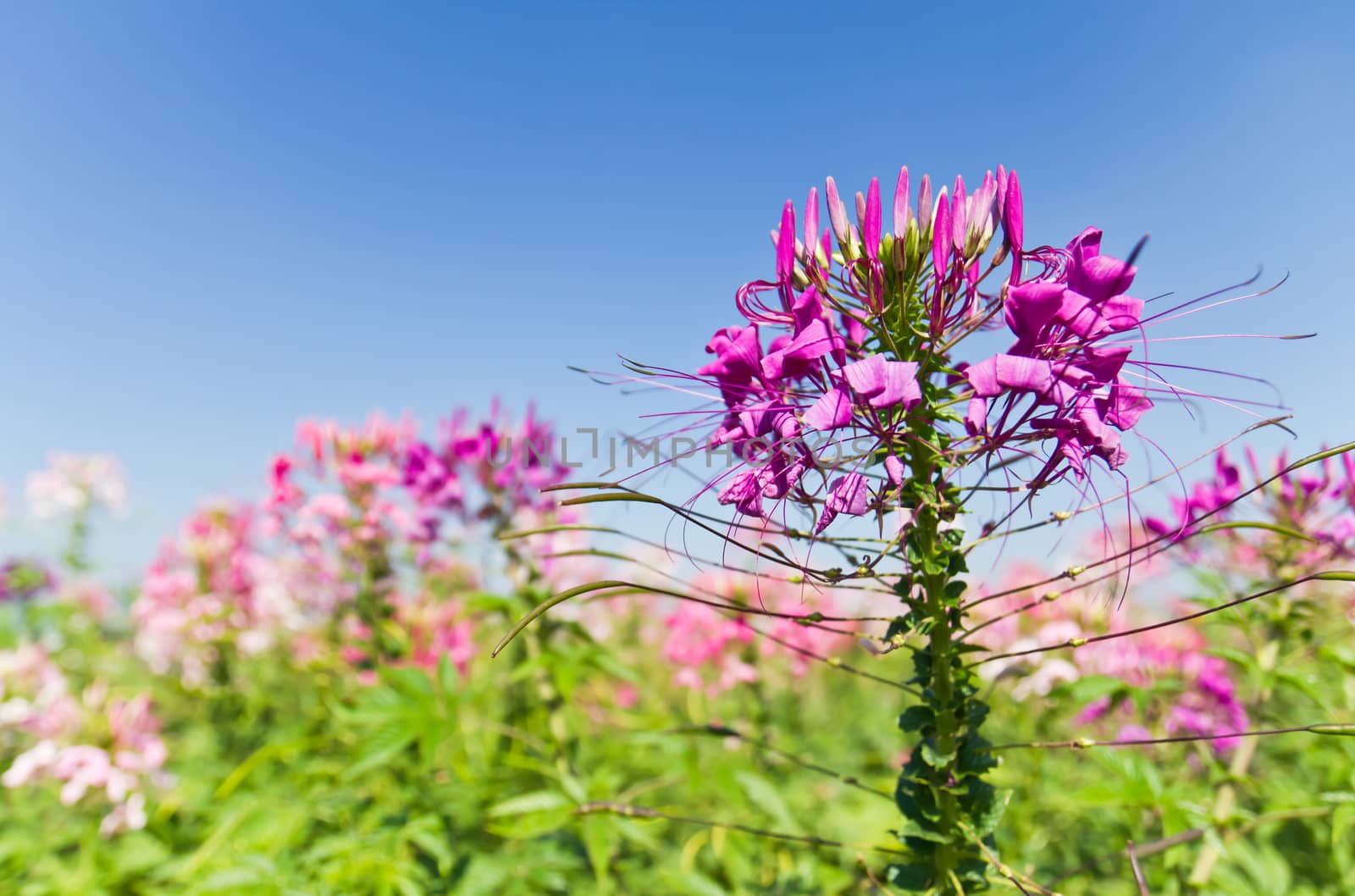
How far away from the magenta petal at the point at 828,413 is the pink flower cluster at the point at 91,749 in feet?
12.2

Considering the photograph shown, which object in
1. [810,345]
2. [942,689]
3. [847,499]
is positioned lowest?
[942,689]

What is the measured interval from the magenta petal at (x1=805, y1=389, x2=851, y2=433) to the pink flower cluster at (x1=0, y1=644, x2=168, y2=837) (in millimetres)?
3725

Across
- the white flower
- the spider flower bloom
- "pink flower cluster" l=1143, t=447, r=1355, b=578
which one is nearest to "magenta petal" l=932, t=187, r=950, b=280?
the spider flower bloom

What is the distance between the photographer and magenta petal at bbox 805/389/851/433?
125cm

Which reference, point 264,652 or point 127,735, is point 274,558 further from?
point 127,735

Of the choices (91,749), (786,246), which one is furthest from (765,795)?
(91,749)

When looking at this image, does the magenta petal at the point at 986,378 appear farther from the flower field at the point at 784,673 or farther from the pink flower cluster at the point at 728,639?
the pink flower cluster at the point at 728,639

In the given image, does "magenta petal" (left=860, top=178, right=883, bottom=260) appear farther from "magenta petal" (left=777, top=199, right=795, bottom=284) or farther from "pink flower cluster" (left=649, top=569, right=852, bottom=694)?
"pink flower cluster" (left=649, top=569, right=852, bottom=694)

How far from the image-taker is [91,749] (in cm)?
346

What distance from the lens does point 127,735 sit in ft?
12.1

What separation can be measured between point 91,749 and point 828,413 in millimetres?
Result: 3980

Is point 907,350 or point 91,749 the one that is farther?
point 91,749

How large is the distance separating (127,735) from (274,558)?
148 centimetres

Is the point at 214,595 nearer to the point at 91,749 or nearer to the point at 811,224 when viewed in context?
the point at 91,749
